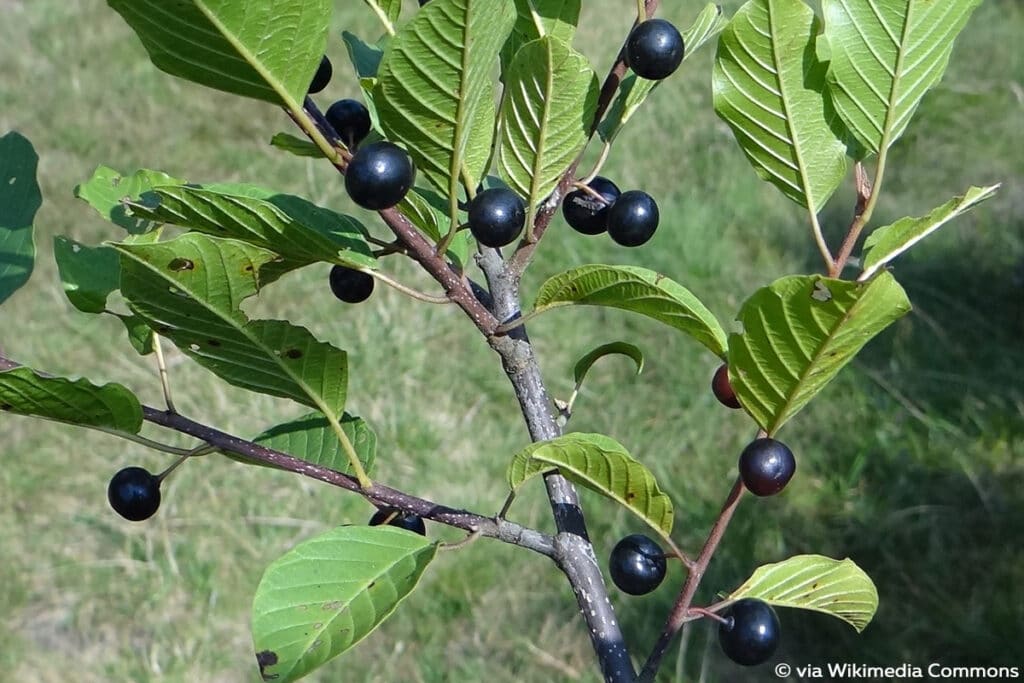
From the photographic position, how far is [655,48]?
71cm

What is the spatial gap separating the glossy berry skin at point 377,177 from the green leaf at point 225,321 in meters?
0.10

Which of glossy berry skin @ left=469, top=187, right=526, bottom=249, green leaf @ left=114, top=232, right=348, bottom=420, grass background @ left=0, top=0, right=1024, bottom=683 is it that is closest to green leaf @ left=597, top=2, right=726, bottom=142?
Answer: glossy berry skin @ left=469, top=187, right=526, bottom=249

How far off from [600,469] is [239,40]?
0.36 metres

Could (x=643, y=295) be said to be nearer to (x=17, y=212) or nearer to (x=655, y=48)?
(x=655, y=48)

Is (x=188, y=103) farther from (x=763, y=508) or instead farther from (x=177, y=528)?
(x=763, y=508)

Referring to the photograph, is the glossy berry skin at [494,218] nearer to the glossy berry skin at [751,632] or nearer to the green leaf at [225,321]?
the green leaf at [225,321]

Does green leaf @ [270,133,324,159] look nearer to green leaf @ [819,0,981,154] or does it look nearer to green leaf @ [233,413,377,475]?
green leaf @ [233,413,377,475]

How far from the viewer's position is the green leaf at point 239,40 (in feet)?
1.83

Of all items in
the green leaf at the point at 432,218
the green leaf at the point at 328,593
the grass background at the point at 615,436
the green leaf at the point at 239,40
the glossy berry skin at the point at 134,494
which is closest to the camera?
the green leaf at the point at 239,40

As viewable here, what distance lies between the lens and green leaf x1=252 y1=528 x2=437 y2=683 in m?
0.66

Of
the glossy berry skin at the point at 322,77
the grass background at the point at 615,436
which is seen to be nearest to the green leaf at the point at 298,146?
the glossy berry skin at the point at 322,77

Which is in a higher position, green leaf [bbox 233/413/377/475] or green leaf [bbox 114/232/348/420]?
green leaf [bbox 233/413/377/475]

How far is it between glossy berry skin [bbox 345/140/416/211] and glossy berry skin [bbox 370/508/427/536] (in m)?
0.28

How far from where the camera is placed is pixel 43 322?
338cm
